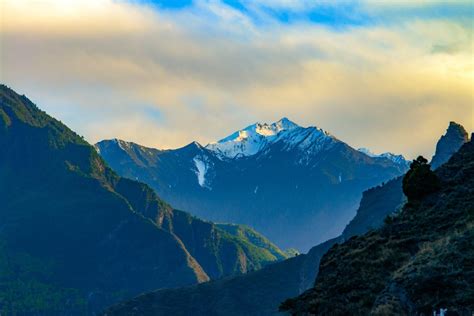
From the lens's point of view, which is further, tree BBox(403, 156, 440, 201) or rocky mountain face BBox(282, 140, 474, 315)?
tree BBox(403, 156, 440, 201)

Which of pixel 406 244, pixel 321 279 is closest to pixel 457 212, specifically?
pixel 406 244

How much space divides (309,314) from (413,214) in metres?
19.4

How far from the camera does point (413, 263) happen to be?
48.7 metres

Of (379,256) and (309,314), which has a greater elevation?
(379,256)

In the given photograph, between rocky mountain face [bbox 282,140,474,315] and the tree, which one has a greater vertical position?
the tree

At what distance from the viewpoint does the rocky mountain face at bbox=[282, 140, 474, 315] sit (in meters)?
44.1

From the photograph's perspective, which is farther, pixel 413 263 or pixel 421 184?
pixel 421 184

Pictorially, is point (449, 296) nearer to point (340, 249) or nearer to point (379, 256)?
point (379, 256)

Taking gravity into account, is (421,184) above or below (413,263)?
above

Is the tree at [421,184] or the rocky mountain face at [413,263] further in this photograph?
the tree at [421,184]

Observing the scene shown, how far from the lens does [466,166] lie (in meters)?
74.2

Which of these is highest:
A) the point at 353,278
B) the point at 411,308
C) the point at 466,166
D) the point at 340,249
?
the point at 466,166

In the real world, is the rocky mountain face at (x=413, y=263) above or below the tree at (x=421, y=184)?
below

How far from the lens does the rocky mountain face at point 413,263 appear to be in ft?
145
